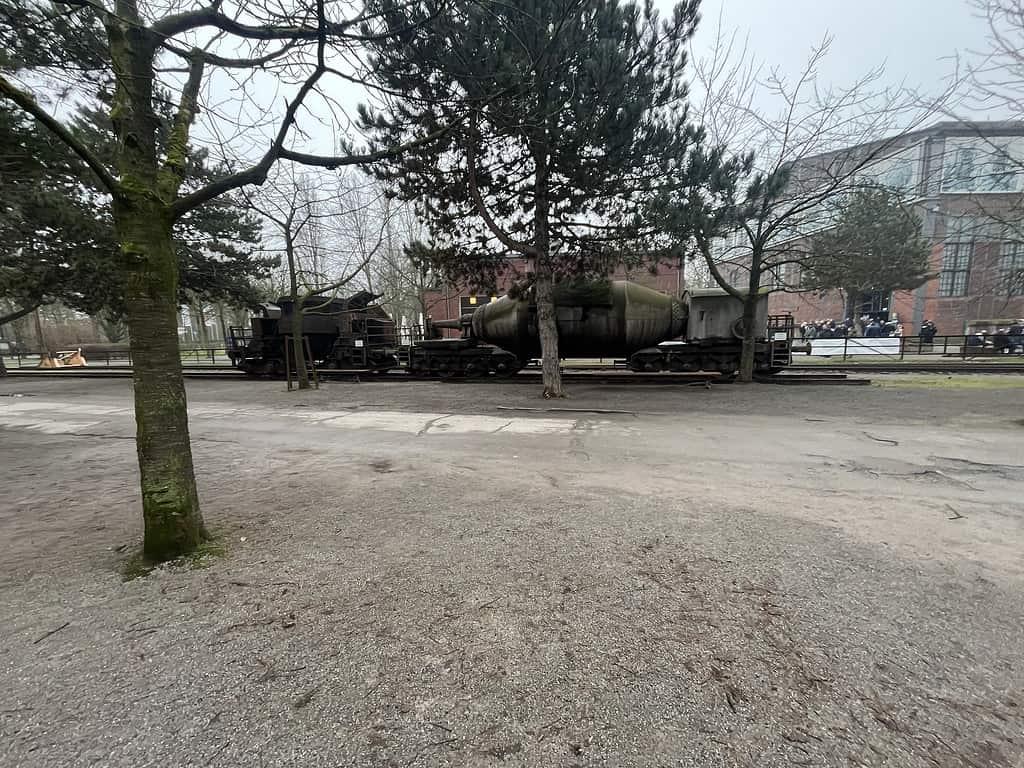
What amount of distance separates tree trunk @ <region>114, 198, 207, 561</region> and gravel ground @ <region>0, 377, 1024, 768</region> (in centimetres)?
37

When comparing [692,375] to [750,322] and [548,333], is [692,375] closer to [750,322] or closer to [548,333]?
[750,322]

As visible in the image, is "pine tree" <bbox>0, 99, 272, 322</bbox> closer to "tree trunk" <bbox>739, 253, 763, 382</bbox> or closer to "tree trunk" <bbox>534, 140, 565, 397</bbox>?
"tree trunk" <bbox>534, 140, 565, 397</bbox>

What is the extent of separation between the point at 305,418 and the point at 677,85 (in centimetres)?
1041

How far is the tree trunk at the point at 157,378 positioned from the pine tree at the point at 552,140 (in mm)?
3220

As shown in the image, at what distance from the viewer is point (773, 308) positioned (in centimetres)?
5466

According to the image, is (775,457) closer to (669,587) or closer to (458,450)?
(669,587)

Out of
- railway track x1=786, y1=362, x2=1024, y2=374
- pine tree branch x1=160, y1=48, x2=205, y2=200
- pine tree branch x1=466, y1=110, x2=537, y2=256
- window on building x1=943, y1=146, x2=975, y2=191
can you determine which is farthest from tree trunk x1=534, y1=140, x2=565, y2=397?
railway track x1=786, y1=362, x2=1024, y2=374

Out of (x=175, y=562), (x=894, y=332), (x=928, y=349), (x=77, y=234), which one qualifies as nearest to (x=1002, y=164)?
(x=175, y=562)

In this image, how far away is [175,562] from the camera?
2.97 metres

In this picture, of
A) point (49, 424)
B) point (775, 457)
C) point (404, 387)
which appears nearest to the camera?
point (775, 457)

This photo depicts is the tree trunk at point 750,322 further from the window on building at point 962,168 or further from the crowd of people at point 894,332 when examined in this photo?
the crowd of people at point 894,332

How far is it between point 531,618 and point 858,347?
2965cm

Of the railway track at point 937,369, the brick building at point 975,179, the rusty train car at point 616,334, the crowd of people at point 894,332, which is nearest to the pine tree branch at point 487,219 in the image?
the rusty train car at point 616,334

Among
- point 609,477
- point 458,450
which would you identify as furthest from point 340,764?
point 458,450
